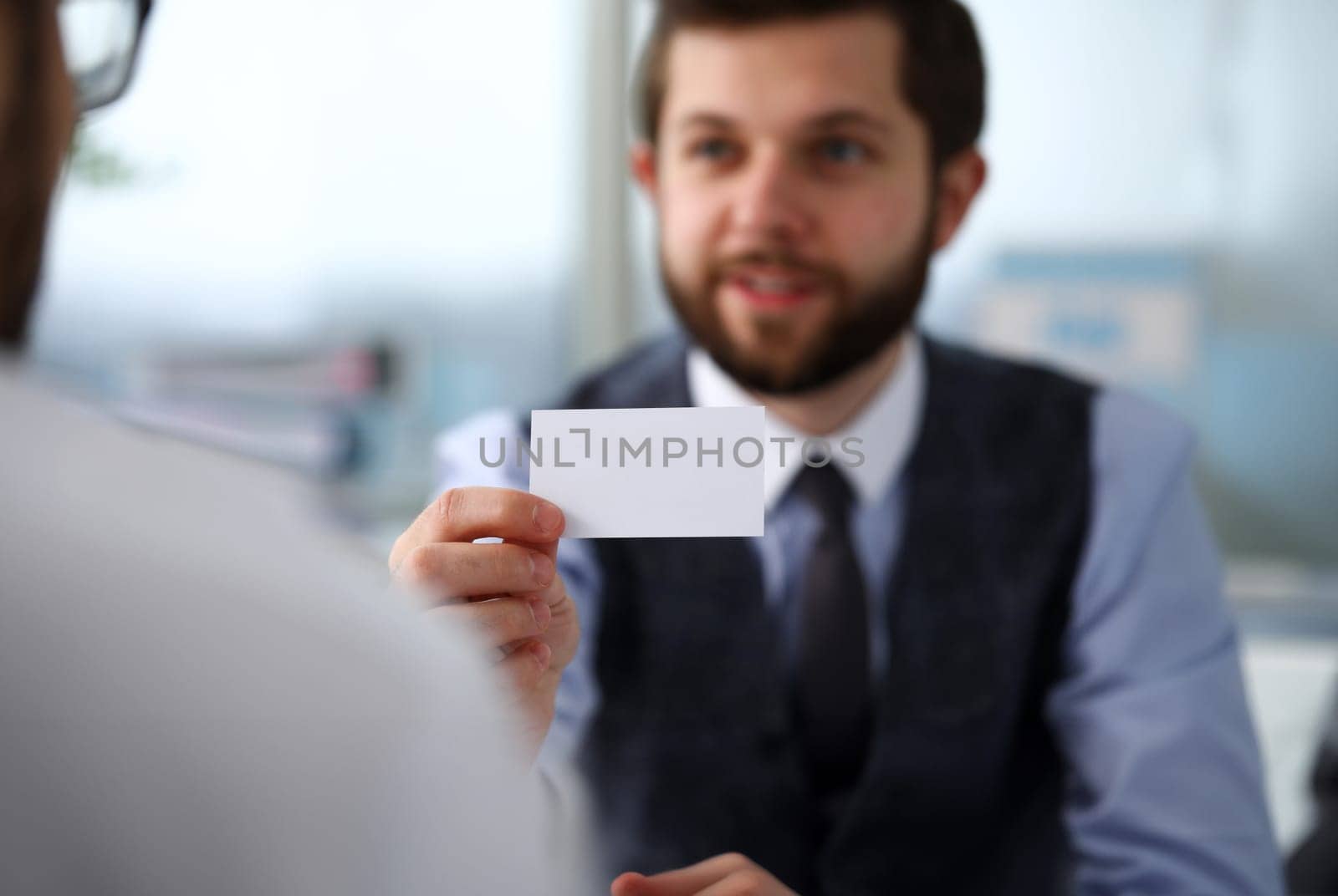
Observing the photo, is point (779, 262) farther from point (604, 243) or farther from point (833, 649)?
point (604, 243)

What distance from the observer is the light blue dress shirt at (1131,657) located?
0.56m

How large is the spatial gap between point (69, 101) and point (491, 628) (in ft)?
0.66

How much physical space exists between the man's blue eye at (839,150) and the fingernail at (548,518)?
29 centimetres

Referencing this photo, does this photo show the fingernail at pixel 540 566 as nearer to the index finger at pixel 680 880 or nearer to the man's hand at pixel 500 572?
the man's hand at pixel 500 572

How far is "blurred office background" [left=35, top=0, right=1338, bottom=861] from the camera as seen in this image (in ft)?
3.04

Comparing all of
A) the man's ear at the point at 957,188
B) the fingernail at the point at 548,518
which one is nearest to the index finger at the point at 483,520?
the fingernail at the point at 548,518

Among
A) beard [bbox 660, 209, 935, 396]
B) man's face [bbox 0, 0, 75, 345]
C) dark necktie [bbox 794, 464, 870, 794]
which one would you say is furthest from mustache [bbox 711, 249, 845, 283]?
man's face [bbox 0, 0, 75, 345]

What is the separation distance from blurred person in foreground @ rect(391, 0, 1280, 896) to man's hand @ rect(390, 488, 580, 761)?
0.45ft

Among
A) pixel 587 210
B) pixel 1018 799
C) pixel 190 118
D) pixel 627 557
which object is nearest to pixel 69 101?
pixel 627 557

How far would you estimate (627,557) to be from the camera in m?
0.54

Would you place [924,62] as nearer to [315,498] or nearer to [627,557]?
[627,557]

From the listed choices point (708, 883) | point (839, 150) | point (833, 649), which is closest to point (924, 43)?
point (839, 150)

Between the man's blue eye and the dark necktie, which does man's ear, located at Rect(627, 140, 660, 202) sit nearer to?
the man's blue eye

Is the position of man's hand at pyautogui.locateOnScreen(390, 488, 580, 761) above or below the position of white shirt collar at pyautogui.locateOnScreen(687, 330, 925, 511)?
below
